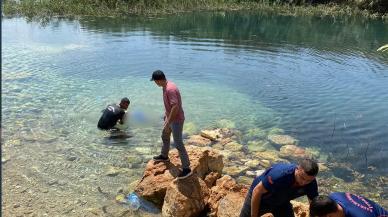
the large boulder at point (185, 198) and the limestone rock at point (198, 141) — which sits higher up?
the large boulder at point (185, 198)

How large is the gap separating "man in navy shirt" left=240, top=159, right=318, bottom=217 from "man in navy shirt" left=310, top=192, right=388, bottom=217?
17.7 inches

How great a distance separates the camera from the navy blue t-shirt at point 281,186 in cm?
550

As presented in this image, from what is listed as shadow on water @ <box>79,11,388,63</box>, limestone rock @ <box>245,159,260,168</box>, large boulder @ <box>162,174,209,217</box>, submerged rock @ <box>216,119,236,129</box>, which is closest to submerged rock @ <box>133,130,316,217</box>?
large boulder @ <box>162,174,209,217</box>

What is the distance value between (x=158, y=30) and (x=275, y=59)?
1152 cm

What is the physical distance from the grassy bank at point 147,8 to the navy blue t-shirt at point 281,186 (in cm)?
3412

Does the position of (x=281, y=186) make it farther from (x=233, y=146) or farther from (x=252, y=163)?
(x=233, y=146)

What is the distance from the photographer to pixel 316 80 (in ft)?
64.3

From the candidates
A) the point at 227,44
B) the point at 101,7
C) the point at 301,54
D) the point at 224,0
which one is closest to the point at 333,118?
the point at 301,54

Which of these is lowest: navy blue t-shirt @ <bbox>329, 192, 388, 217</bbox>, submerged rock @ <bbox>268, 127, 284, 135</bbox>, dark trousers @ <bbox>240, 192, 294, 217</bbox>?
submerged rock @ <bbox>268, 127, 284, 135</bbox>

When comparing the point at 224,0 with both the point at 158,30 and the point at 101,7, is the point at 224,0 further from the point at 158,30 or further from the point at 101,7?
the point at 158,30

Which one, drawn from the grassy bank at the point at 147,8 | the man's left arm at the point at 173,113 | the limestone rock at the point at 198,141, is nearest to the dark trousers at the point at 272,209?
the man's left arm at the point at 173,113

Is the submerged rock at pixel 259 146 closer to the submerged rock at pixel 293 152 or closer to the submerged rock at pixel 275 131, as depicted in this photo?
the submerged rock at pixel 293 152

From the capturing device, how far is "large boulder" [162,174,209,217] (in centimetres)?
773

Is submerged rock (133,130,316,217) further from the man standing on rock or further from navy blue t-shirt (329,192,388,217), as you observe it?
navy blue t-shirt (329,192,388,217)
